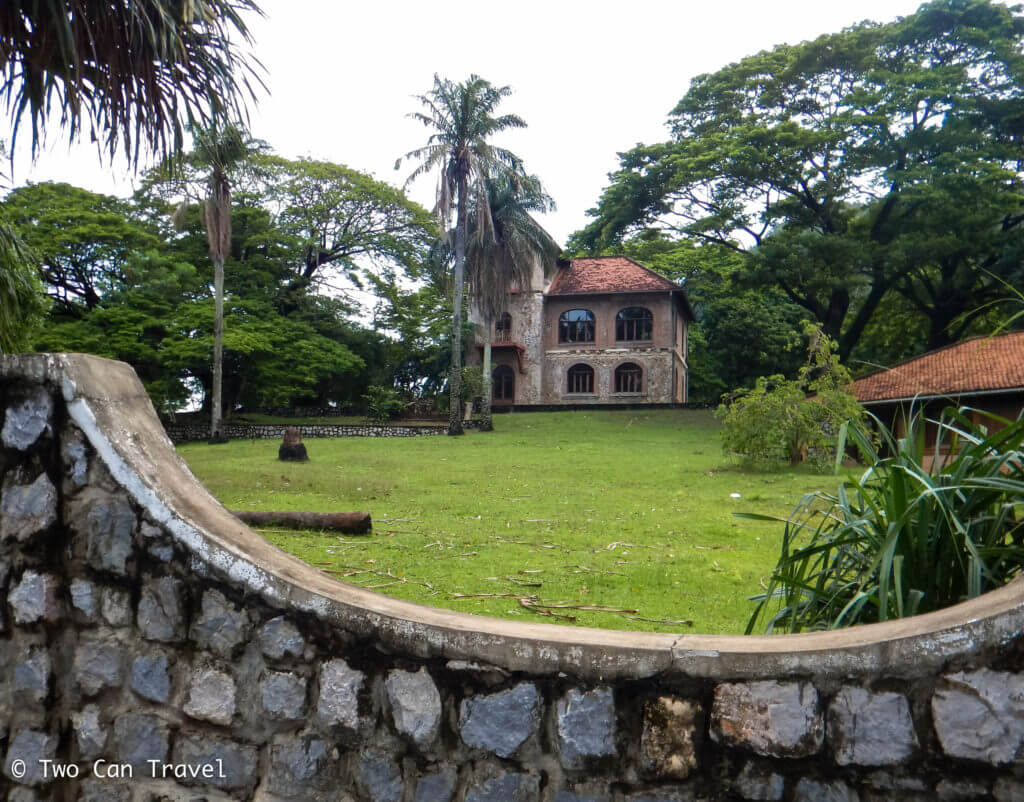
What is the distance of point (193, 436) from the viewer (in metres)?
27.7

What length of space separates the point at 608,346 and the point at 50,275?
876 inches

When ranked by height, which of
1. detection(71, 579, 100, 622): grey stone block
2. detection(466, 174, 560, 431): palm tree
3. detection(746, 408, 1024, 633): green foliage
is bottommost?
detection(71, 579, 100, 622): grey stone block

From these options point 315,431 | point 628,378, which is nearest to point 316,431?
point 315,431

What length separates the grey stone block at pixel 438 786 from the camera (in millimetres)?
1917

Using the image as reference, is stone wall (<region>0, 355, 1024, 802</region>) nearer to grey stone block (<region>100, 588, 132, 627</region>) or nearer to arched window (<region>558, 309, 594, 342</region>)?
grey stone block (<region>100, 588, 132, 627</region>)

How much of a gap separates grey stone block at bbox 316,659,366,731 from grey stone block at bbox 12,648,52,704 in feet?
2.74

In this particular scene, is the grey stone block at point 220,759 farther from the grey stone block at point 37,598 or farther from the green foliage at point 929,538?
the green foliage at point 929,538

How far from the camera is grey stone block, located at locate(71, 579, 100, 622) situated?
85.8 inches

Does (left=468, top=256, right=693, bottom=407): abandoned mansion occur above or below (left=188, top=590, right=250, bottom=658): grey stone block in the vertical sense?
above

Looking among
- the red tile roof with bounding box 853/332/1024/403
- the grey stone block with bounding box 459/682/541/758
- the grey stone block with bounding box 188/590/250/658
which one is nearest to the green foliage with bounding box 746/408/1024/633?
the grey stone block with bounding box 459/682/541/758

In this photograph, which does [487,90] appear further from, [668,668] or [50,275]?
[668,668]

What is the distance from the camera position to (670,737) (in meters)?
1.80

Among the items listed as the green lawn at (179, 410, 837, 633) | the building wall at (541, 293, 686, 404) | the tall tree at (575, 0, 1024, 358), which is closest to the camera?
the green lawn at (179, 410, 837, 633)

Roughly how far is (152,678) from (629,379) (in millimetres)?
34123
